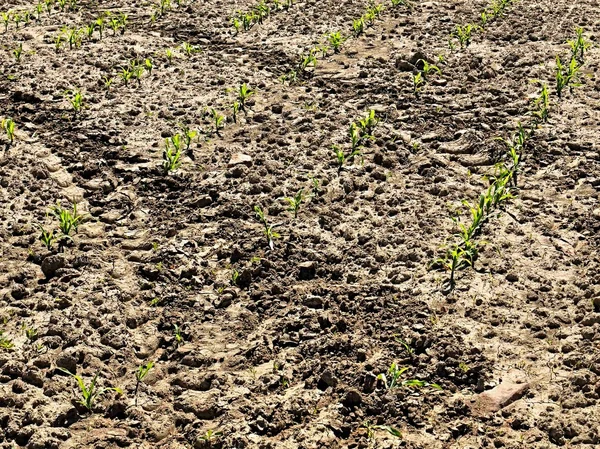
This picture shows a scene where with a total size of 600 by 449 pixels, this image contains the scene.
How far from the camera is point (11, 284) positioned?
15.1ft

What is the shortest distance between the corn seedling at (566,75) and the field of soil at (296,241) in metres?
0.04

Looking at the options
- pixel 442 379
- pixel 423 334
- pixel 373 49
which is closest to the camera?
pixel 442 379

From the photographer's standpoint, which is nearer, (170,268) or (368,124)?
(170,268)

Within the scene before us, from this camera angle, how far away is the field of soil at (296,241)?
3822 millimetres

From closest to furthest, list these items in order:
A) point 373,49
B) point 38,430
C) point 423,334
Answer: point 38,430 → point 423,334 → point 373,49

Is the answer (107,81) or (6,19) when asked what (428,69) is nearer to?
(107,81)

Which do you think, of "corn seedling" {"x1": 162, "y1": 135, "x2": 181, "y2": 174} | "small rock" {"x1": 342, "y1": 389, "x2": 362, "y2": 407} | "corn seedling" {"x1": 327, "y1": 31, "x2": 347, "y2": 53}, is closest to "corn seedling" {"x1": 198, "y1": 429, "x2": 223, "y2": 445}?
"small rock" {"x1": 342, "y1": 389, "x2": 362, "y2": 407}

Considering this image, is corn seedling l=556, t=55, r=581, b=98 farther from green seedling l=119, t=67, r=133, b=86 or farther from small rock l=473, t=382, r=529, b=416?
green seedling l=119, t=67, r=133, b=86

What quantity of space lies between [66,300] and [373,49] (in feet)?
13.4

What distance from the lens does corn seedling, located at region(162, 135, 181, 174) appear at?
564 centimetres

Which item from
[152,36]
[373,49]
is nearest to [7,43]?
[152,36]

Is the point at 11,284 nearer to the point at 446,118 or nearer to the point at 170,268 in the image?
the point at 170,268

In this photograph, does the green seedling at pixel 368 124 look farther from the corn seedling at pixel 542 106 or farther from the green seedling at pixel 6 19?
the green seedling at pixel 6 19

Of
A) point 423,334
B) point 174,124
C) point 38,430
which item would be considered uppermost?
point 174,124
